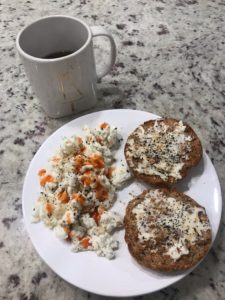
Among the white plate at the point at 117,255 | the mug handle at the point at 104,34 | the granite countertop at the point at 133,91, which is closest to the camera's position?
the white plate at the point at 117,255

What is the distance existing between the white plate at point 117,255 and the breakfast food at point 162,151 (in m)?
0.04

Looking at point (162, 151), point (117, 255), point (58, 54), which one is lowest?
point (117, 255)

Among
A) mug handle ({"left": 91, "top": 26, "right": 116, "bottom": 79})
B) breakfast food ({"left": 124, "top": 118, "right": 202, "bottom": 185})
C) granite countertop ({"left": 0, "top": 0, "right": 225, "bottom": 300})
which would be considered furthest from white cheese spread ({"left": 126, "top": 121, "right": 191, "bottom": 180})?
mug handle ({"left": 91, "top": 26, "right": 116, "bottom": 79})

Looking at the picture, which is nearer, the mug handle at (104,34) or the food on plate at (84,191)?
the food on plate at (84,191)

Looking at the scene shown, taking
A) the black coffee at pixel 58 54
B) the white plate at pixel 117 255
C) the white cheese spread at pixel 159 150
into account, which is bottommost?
the white plate at pixel 117 255

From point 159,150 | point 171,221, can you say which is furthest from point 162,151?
point 171,221

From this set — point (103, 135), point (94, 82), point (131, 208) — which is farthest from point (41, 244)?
point (94, 82)

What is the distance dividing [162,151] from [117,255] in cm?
31

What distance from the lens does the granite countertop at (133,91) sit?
824mm

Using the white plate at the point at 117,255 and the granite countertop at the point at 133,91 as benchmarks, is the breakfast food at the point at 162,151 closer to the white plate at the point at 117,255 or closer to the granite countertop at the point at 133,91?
the white plate at the point at 117,255

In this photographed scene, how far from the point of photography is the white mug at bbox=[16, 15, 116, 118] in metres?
0.92

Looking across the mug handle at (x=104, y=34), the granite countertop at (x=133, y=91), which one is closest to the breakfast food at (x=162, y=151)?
the granite countertop at (x=133, y=91)

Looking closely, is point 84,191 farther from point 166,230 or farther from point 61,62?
point 61,62

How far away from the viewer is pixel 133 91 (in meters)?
1.21
